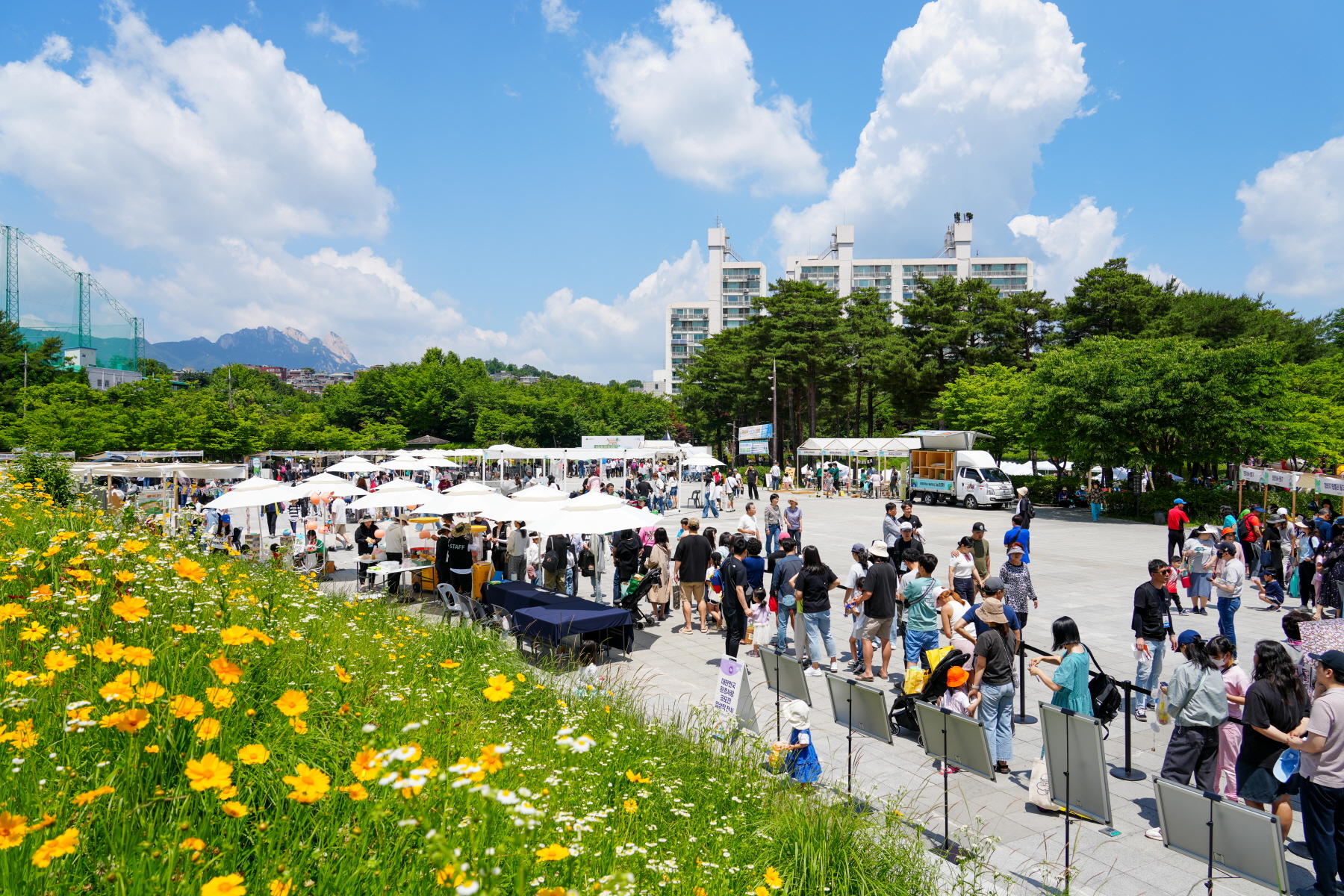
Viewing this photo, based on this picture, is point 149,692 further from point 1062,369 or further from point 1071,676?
point 1062,369

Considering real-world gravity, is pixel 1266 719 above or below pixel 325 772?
below

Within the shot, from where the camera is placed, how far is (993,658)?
19.0 feet

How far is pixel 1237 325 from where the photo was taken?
143ft

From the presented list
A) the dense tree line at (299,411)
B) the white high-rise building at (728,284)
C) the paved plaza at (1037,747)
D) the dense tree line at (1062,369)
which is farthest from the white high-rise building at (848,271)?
the paved plaza at (1037,747)

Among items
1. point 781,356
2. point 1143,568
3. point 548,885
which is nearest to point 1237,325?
point 781,356

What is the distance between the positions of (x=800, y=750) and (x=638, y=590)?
5.37 m

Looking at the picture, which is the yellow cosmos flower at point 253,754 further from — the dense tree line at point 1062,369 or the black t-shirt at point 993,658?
the dense tree line at point 1062,369

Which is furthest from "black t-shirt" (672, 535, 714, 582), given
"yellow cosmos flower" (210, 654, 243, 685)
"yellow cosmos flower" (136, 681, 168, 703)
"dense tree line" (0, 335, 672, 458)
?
"dense tree line" (0, 335, 672, 458)

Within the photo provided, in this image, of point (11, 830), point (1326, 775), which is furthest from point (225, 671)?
point (1326, 775)

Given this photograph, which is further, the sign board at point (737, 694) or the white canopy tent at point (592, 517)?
the white canopy tent at point (592, 517)

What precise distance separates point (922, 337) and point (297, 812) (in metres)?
49.4

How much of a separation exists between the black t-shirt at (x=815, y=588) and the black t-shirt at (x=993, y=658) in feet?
8.27

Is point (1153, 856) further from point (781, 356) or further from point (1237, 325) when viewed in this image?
point (1237, 325)

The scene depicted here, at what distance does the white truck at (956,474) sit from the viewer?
2916 cm
